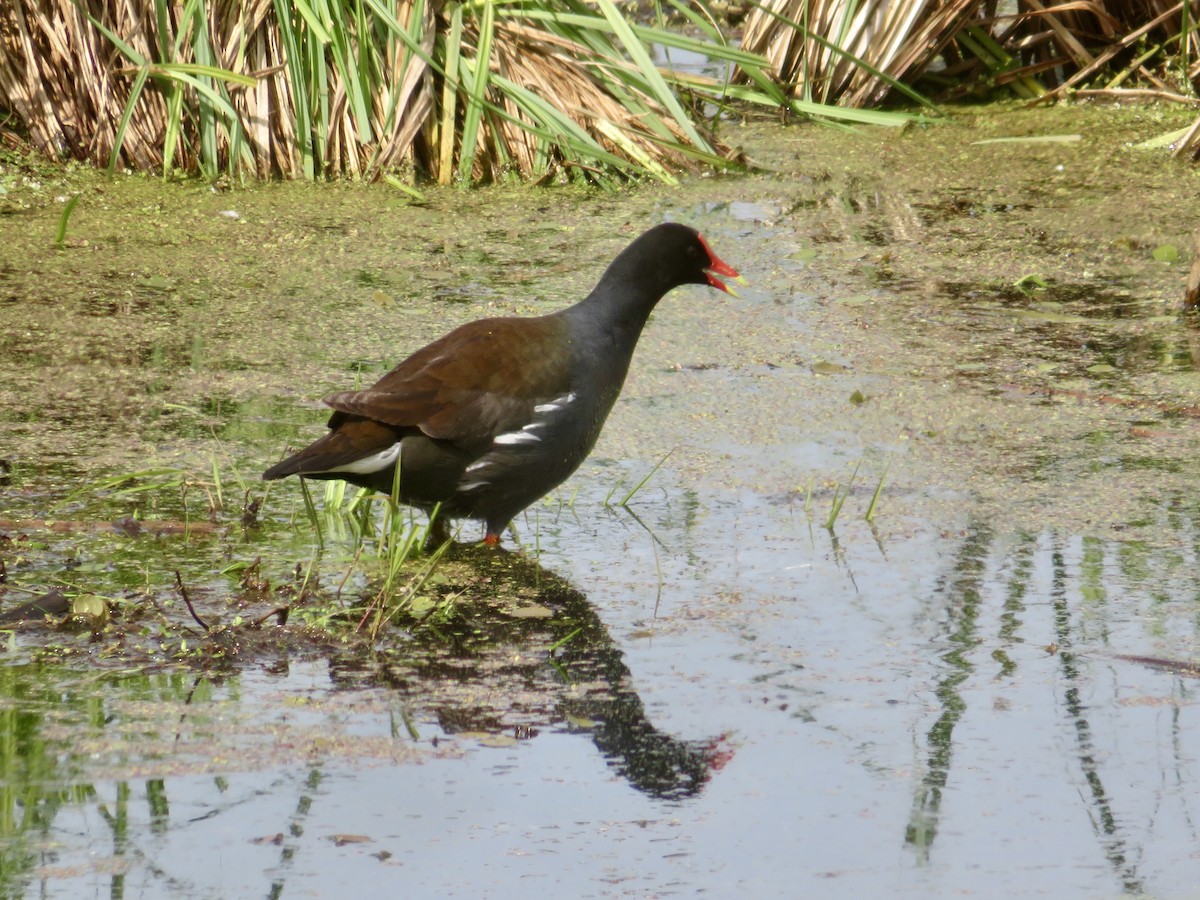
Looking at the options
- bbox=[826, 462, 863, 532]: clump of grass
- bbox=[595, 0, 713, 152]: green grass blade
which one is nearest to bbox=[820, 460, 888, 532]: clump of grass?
bbox=[826, 462, 863, 532]: clump of grass

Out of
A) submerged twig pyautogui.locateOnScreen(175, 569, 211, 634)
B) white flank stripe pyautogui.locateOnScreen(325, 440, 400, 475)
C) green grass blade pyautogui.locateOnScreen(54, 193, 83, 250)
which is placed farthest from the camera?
green grass blade pyautogui.locateOnScreen(54, 193, 83, 250)

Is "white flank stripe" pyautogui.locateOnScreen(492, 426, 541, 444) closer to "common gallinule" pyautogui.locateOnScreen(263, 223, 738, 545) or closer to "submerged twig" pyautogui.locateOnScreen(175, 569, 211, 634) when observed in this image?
"common gallinule" pyautogui.locateOnScreen(263, 223, 738, 545)

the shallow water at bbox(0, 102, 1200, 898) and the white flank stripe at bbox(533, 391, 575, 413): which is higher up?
the white flank stripe at bbox(533, 391, 575, 413)

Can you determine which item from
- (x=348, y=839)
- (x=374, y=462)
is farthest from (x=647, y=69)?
(x=348, y=839)

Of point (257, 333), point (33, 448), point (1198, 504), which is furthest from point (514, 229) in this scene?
point (1198, 504)

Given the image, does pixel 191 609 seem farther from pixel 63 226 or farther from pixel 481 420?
pixel 63 226

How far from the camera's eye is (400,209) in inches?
227

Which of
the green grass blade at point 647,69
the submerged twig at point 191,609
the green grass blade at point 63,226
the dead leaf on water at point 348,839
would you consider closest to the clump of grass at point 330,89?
the green grass blade at point 647,69

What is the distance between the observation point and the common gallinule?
3383 millimetres

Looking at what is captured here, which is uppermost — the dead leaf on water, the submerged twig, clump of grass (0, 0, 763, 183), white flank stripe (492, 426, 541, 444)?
clump of grass (0, 0, 763, 183)

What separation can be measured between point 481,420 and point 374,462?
250mm

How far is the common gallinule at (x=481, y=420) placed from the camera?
133 inches

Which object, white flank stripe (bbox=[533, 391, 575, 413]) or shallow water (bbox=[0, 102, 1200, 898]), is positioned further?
white flank stripe (bbox=[533, 391, 575, 413])

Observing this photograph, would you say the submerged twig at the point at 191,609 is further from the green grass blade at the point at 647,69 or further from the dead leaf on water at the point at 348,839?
the green grass blade at the point at 647,69
